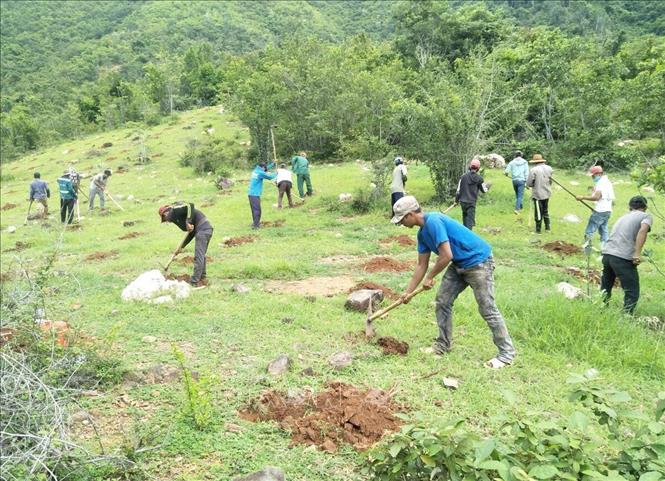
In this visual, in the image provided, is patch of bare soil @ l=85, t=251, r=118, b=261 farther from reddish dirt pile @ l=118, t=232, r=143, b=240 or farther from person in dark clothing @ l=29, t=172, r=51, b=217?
person in dark clothing @ l=29, t=172, r=51, b=217

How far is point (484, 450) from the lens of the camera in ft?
7.82

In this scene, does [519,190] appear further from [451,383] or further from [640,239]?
[451,383]

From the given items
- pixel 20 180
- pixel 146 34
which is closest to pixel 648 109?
pixel 20 180

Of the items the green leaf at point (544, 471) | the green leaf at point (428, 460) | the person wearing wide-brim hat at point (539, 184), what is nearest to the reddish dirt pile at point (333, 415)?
the green leaf at point (428, 460)

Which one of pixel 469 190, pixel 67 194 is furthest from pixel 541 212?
pixel 67 194

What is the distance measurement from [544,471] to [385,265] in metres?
7.27

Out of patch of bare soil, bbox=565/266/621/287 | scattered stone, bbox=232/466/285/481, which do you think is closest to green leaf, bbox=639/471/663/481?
scattered stone, bbox=232/466/285/481

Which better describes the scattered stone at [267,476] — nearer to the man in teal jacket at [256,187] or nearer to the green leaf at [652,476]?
the green leaf at [652,476]

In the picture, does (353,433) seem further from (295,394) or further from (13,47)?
(13,47)

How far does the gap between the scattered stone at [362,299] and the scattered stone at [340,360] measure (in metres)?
1.57

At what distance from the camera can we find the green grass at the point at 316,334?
4211mm

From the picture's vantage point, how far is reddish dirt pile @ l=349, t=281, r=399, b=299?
7.80 meters

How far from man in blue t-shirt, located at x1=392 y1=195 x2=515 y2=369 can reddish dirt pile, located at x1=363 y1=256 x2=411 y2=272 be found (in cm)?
377

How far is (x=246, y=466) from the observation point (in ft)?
12.6
